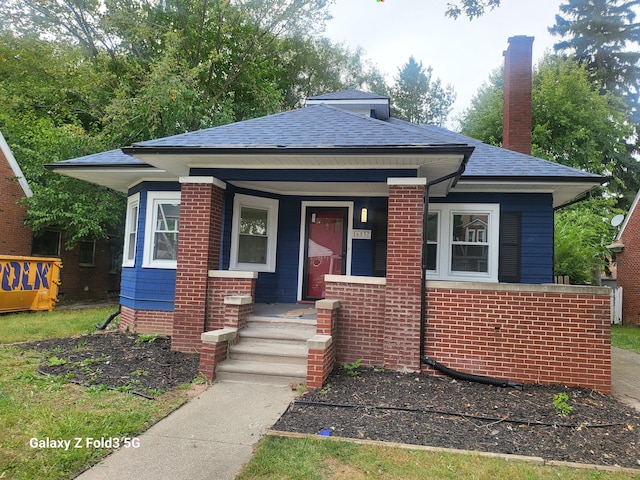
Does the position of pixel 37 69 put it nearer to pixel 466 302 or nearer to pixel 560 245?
pixel 466 302

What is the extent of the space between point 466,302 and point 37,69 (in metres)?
19.7

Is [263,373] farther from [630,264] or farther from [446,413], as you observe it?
[630,264]

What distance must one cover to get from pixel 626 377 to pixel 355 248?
4.94 metres

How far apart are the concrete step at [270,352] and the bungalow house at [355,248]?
0.05 metres

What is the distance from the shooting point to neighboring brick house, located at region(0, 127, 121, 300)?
1483 cm

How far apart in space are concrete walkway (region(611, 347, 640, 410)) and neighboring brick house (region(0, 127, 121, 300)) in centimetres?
1715

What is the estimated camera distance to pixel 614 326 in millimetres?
16250

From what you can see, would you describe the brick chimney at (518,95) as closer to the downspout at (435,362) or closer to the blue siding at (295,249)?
the blue siding at (295,249)

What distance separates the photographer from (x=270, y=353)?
228 inches

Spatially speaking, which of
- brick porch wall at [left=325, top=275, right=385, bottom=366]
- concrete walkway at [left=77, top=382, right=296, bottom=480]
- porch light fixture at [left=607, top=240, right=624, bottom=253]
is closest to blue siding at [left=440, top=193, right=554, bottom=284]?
brick porch wall at [left=325, top=275, right=385, bottom=366]

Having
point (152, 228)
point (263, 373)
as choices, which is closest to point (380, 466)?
point (263, 373)

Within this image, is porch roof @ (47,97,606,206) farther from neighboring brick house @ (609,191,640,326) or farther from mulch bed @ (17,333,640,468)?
neighboring brick house @ (609,191,640,326)

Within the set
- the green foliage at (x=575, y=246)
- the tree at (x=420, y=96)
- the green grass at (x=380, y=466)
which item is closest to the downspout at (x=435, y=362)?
the green grass at (x=380, y=466)

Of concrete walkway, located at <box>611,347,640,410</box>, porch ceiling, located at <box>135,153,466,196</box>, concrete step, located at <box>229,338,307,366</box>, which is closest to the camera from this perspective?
concrete walkway, located at <box>611,347,640,410</box>
